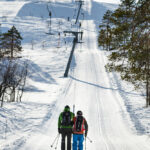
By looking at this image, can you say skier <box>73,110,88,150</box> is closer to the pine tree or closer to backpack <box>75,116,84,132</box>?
backpack <box>75,116,84,132</box>

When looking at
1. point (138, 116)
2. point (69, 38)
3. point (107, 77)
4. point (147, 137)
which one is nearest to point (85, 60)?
point (107, 77)

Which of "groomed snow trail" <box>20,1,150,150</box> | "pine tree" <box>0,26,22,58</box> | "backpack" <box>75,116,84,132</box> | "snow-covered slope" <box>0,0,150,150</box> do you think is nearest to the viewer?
"backpack" <box>75,116,84,132</box>

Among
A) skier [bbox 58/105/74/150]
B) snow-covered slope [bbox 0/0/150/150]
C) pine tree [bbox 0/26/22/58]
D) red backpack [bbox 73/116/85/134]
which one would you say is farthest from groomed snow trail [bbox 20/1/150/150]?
pine tree [bbox 0/26/22/58]

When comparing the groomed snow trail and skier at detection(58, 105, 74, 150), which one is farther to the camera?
the groomed snow trail

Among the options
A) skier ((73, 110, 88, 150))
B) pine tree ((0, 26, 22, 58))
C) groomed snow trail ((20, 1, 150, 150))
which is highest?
pine tree ((0, 26, 22, 58))

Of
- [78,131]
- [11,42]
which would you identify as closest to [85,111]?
[78,131]

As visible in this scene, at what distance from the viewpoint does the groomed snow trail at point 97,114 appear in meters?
10.2

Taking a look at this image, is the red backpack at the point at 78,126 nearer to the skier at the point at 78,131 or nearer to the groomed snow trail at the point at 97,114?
the skier at the point at 78,131

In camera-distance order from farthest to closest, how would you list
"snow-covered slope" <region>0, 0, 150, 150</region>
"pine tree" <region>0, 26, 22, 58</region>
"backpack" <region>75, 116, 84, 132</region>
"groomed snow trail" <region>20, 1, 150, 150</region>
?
"pine tree" <region>0, 26, 22, 58</region> < "snow-covered slope" <region>0, 0, 150, 150</region> < "groomed snow trail" <region>20, 1, 150, 150</region> < "backpack" <region>75, 116, 84, 132</region>

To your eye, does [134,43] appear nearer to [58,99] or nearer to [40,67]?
[58,99]

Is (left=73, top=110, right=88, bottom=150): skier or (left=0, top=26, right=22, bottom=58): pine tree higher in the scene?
(left=0, top=26, right=22, bottom=58): pine tree

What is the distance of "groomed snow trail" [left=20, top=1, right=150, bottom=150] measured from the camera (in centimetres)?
1021

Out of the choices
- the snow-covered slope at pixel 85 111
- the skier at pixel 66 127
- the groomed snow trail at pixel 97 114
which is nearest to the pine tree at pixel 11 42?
the snow-covered slope at pixel 85 111

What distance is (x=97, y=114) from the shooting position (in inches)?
702
